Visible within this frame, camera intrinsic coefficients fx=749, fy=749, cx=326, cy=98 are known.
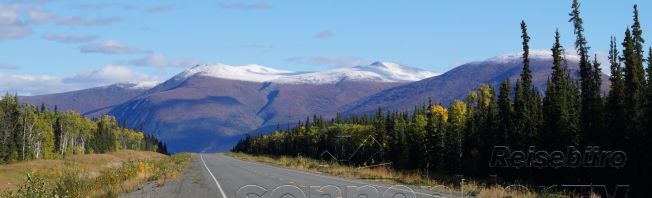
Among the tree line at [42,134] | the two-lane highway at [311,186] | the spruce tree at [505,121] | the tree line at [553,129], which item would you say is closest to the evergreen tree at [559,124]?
the tree line at [553,129]

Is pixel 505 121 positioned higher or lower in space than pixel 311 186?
higher

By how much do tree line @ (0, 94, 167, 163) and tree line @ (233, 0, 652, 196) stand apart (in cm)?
5329

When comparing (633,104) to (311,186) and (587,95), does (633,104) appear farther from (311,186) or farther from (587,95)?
(311,186)

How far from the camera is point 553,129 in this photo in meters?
54.1

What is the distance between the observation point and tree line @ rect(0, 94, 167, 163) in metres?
113

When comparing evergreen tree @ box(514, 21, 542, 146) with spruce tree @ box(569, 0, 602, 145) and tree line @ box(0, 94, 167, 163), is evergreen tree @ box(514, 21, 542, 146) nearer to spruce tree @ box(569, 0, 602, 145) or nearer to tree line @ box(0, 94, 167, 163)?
spruce tree @ box(569, 0, 602, 145)

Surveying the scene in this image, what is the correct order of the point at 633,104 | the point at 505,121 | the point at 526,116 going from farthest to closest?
the point at 505,121 < the point at 526,116 < the point at 633,104

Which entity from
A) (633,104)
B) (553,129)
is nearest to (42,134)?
(553,129)

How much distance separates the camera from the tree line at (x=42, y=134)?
11281 centimetres

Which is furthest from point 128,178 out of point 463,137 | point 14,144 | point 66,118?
point 66,118

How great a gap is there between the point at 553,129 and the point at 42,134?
102 metres

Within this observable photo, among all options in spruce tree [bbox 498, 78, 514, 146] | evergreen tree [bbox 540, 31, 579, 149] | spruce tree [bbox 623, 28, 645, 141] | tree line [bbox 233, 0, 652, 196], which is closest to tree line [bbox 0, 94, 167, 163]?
tree line [bbox 233, 0, 652, 196]

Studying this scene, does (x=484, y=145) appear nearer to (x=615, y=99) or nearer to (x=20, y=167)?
(x=615, y=99)

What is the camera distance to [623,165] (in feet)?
149
